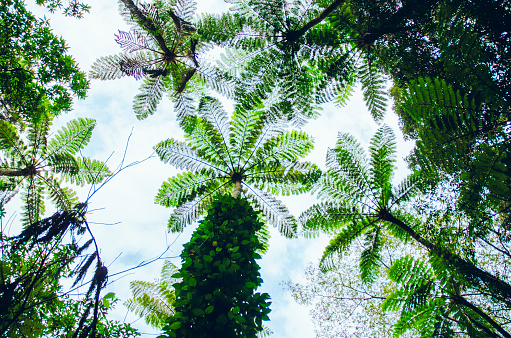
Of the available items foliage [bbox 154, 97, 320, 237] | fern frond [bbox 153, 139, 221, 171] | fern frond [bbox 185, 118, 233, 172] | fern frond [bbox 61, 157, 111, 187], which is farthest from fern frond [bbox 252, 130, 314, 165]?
fern frond [bbox 61, 157, 111, 187]

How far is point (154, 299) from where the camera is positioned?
5199mm

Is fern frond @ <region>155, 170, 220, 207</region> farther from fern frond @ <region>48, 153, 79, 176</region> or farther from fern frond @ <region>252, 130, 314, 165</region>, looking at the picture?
fern frond @ <region>48, 153, 79, 176</region>

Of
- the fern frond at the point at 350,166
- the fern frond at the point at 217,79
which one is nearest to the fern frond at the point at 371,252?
the fern frond at the point at 350,166

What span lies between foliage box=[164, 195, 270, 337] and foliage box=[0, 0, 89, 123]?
10.3 feet

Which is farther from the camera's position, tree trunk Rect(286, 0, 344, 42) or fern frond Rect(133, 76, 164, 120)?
fern frond Rect(133, 76, 164, 120)

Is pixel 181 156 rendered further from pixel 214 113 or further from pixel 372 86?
pixel 372 86

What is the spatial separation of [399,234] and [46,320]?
5054 millimetres

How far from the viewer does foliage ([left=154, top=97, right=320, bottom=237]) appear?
3846 mm

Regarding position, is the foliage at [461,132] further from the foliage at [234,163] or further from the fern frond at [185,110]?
the fern frond at [185,110]

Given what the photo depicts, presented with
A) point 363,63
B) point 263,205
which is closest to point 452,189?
point 363,63

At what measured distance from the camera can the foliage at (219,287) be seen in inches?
63.1

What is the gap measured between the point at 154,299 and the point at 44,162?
3.42 meters

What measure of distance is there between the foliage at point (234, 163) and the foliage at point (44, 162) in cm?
153

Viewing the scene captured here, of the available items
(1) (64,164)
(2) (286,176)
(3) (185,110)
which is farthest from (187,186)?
(1) (64,164)
